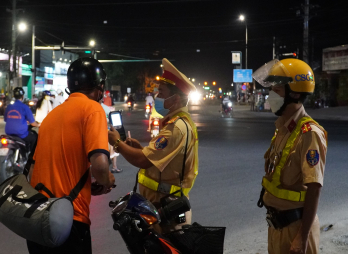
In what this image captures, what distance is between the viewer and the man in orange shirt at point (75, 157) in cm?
276

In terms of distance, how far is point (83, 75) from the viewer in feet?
9.99

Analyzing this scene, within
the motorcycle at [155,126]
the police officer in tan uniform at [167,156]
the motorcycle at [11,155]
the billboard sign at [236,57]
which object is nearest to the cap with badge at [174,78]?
the police officer in tan uniform at [167,156]

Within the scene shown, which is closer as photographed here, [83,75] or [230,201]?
[83,75]

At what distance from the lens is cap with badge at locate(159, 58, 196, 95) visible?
3530 mm

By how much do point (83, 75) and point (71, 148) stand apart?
1.73 ft

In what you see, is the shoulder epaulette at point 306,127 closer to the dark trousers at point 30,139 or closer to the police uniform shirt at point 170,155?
the police uniform shirt at point 170,155

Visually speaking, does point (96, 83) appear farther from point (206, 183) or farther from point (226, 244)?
point (206, 183)

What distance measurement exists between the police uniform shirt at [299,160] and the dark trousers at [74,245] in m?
1.21

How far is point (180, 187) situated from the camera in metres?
3.37

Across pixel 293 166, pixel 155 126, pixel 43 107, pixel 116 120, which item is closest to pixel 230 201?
pixel 116 120

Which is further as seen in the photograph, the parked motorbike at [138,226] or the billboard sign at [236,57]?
the billboard sign at [236,57]

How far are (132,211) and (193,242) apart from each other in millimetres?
499

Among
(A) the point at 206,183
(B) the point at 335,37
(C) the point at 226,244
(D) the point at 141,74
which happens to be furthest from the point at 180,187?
(D) the point at 141,74

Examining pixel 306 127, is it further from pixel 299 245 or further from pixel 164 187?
pixel 164 187
